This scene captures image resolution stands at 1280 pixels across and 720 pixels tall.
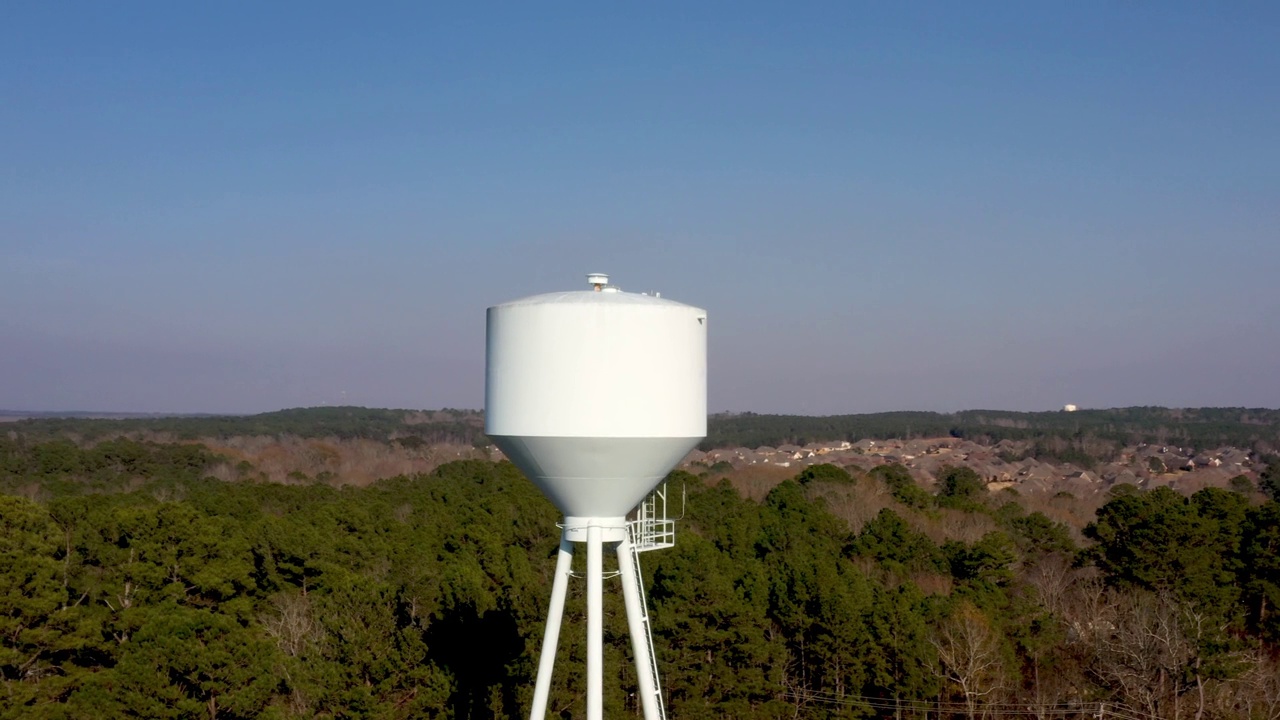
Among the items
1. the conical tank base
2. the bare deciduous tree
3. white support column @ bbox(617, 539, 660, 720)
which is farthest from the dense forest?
the conical tank base

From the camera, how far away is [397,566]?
1462 inches

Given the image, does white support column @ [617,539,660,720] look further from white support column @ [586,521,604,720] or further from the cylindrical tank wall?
the cylindrical tank wall

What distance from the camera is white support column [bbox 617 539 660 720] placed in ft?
54.9

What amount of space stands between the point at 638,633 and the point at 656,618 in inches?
450

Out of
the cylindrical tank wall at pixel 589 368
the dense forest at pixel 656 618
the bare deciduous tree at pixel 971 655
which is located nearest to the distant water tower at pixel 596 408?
the cylindrical tank wall at pixel 589 368

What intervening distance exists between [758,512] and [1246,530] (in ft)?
57.3

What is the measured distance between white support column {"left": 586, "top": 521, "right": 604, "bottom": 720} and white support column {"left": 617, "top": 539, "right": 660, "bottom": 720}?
353mm

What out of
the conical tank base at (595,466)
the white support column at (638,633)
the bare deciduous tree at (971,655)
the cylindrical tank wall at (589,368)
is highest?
the cylindrical tank wall at (589,368)

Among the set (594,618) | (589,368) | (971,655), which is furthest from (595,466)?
(971,655)

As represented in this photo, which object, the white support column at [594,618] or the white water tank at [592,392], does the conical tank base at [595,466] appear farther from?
the white support column at [594,618]

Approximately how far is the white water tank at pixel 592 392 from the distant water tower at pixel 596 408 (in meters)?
0.01

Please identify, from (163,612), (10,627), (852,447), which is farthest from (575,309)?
(852,447)

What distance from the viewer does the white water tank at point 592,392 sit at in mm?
15867

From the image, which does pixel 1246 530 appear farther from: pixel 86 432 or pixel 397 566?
pixel 86 432
